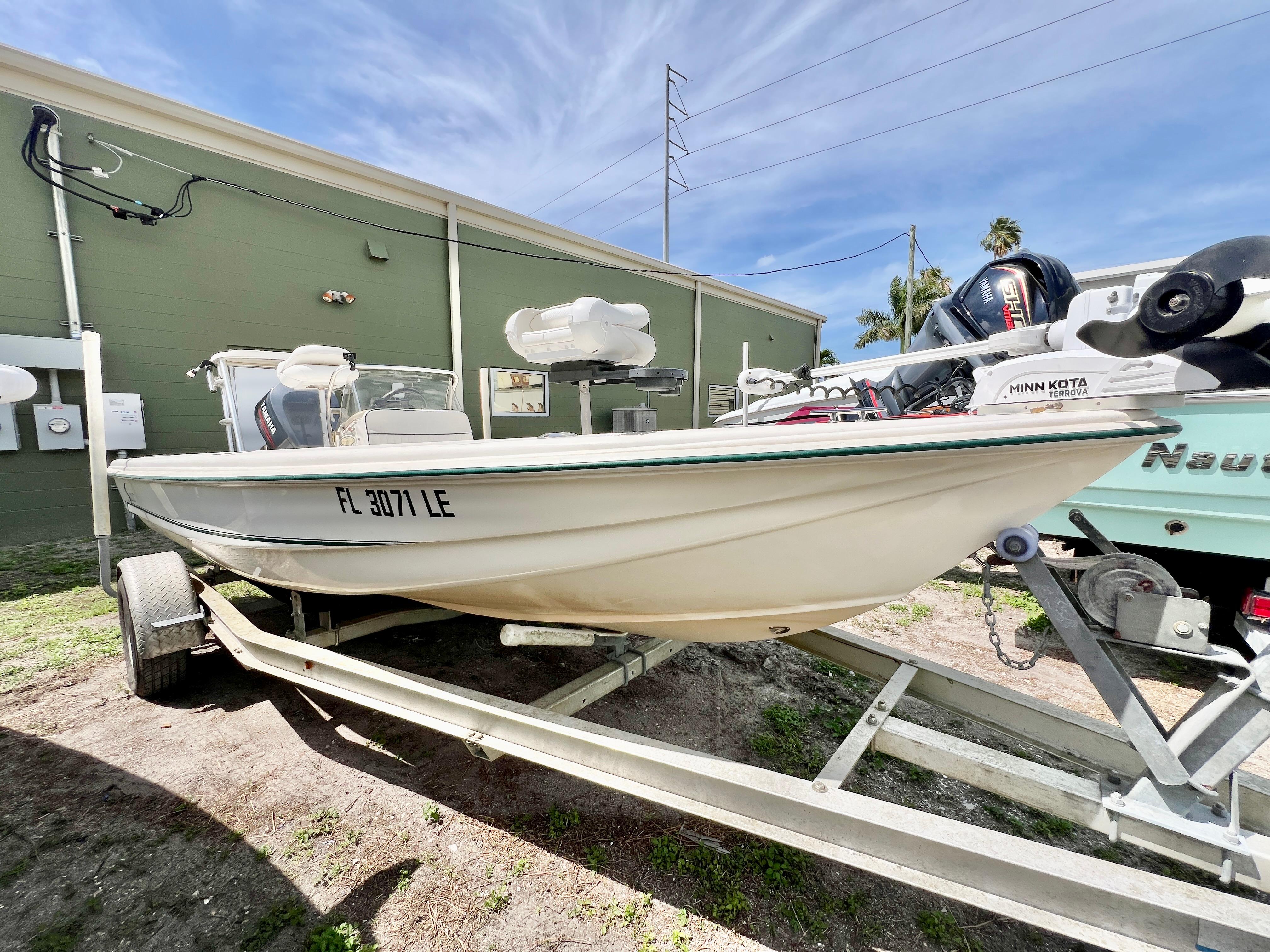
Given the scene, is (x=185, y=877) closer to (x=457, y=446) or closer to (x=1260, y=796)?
(x=457, y=446)

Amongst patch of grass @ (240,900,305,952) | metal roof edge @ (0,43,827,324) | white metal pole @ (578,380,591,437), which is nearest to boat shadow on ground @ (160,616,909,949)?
patch of grass @ (240,900,305,952)

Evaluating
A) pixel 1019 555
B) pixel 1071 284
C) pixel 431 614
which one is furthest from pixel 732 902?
pixel 1071 284

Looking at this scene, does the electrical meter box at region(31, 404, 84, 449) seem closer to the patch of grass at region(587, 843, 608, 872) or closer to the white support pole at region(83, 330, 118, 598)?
the white support pole at region(83, 330, 118, 598)

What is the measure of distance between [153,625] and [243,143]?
6.30 meters

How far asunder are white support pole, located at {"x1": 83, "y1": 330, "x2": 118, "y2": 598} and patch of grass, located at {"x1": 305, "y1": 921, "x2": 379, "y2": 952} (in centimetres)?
261

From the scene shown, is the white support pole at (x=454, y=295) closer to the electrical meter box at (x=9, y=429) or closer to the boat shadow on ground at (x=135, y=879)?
the electrical meter box at (x=9, y=429)

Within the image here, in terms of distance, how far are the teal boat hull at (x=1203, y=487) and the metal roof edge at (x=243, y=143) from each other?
26.6 feet

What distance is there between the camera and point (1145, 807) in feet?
4.26

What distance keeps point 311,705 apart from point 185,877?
3.47 feet

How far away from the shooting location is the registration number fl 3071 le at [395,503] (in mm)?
1774

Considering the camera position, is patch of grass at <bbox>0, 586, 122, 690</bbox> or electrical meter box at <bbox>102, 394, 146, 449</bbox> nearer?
patch of grass at <bbox>0, 586, 122, 690</bbox>

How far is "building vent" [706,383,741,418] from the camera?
12555 mm

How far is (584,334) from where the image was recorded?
7.54 feet

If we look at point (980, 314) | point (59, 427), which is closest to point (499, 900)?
point (980, 314)
